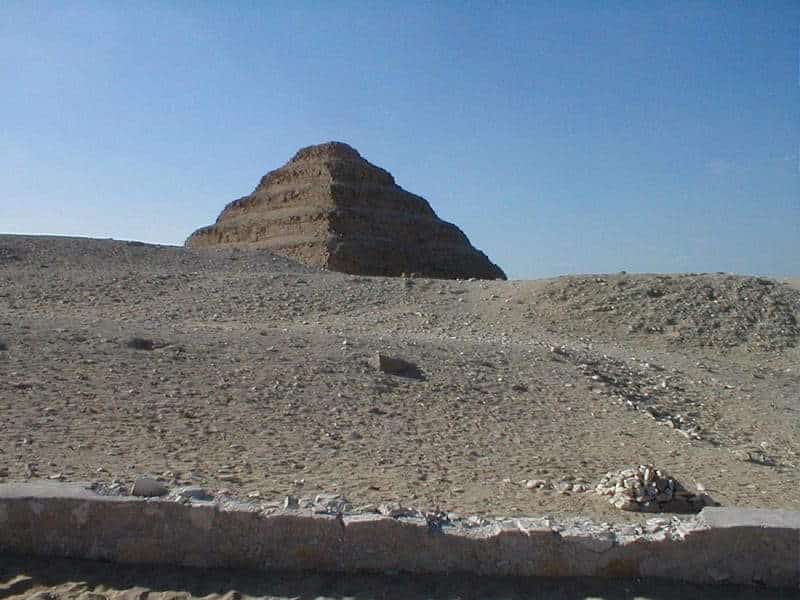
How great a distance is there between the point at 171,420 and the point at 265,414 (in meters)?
0.92

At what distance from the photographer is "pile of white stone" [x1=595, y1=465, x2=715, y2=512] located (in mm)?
5523

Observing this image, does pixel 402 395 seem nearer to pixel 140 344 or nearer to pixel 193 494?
pixel 140 344

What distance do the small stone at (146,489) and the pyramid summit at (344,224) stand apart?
3981 cm

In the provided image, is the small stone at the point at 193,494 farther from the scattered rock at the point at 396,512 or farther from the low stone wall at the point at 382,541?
the scattered rock at the point at 396,512

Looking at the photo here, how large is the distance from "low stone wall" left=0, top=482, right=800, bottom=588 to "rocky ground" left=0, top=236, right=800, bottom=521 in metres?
0.40

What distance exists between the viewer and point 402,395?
8961 mm

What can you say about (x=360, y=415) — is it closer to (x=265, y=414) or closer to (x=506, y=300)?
(x=265, y=414)

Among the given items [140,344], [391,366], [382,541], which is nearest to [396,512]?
[382,541]

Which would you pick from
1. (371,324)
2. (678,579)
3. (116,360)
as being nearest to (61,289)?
(371,324)

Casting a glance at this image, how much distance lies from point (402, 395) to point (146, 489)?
4627mm

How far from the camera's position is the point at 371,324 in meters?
14.7

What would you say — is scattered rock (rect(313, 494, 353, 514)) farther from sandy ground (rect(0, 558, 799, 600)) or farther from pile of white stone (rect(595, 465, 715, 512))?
pile of white stone (rect(595, 465, 715, 512))

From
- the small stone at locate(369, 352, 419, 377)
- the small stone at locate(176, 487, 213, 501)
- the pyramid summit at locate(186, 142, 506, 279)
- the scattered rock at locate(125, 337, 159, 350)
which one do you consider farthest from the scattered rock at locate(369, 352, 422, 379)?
the pyramid summit at locate(186, 142, 506, 279)

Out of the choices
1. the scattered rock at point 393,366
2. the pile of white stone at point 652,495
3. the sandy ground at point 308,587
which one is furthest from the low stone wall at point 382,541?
the scattered rock at point 393,366
